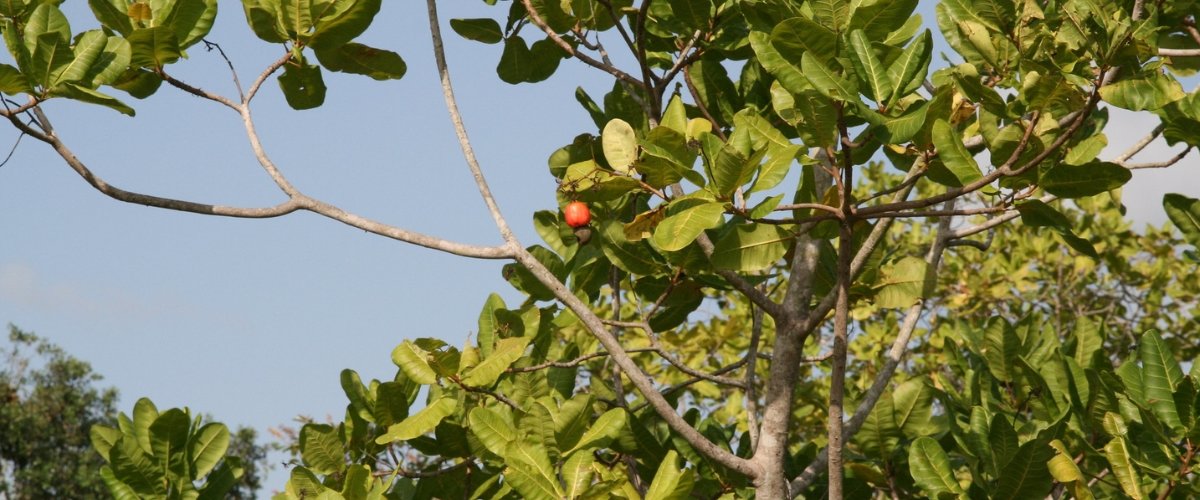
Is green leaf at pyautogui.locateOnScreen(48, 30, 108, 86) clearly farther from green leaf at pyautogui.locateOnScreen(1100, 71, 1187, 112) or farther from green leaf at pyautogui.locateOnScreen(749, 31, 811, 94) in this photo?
green leaf at pyautogui.locateOnScreen(1100, 71, 1187, 112)

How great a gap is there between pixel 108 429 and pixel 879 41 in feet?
6.62

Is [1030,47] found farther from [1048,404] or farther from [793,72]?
[1048,404]

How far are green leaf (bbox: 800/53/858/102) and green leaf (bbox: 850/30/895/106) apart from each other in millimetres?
35

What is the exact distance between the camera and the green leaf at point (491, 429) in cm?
251

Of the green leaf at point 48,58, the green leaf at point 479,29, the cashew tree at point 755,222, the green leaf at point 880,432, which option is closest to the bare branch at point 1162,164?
the cashew tree at point 755,222

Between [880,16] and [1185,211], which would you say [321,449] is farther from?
[1185,211]

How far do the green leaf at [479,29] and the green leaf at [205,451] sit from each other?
3.88ft

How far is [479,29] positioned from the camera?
10.2ft

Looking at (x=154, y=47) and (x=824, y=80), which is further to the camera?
(x=154, y=47)

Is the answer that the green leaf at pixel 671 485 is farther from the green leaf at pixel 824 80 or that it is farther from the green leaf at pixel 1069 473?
the green leaf at pixel 1069 473

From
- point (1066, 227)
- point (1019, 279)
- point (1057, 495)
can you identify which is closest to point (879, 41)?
point (1066, 227)

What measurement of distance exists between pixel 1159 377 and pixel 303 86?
6.99 feet

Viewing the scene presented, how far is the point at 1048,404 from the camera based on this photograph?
2.87 metres

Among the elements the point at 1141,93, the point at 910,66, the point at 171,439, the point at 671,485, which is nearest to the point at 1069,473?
the point at 1141,93
